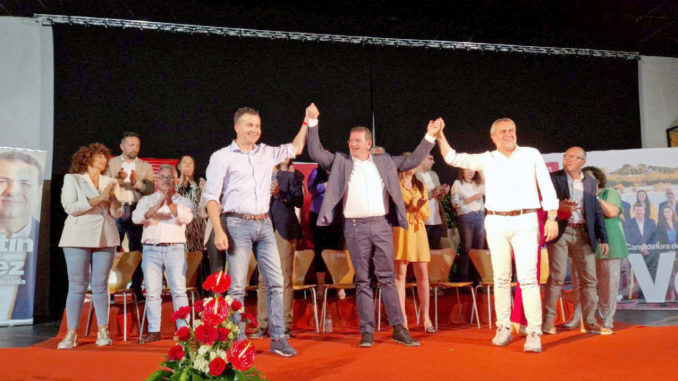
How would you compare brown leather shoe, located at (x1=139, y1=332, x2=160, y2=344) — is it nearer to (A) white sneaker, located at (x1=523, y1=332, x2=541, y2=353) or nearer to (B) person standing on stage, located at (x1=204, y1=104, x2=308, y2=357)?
(B) person standing on stage, located at (x1=204, y1=104, x2=308, y2=357)

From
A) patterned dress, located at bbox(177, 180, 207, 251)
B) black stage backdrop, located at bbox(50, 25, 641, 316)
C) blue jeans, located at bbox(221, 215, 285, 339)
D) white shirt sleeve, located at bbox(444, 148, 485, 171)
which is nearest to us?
blue jeans, located at bbox(221, 215, 285, 339)

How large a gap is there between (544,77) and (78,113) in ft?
22.0

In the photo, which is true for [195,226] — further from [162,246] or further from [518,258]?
[518,258]

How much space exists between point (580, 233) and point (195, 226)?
12.8 ft

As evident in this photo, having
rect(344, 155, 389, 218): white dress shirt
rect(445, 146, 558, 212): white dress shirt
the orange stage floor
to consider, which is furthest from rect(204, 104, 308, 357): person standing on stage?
rect(445, 146, 558, 212): white dress shirt

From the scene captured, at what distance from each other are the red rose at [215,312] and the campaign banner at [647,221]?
645 centimetres

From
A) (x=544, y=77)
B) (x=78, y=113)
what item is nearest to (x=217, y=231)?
(x=78, y=113)

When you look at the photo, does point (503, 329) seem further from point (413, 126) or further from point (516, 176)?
point (413, 126)

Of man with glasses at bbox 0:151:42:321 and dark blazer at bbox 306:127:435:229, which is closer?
dark blazer at bbox 306:127:435:229

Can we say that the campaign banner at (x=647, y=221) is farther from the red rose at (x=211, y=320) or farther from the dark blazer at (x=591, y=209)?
the red rose at (x=211, y=320)

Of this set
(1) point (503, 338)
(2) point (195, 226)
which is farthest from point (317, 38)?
(1) point (503, 338)

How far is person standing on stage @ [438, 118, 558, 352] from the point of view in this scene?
13.3ft

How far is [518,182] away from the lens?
13.5ft

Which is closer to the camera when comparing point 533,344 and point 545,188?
point 533,344
